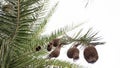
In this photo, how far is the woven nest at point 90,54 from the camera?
2627 millimetres

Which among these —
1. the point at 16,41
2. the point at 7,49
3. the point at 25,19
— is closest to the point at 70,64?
the point at 16,41

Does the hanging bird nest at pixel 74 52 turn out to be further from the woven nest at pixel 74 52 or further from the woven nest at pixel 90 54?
the woven nest at pixel 90 54

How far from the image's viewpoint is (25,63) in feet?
9.56

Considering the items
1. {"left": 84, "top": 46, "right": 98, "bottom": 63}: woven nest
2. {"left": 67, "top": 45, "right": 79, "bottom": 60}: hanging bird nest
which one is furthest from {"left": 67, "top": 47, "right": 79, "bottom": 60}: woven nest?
{"left": 84, "top": 46, "right": 98, "bottom": 63}: woven nest

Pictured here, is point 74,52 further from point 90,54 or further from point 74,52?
point 90,54

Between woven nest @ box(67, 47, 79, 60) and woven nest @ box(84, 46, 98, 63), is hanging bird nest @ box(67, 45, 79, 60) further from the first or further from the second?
woven nest @ box(84, 46, 98, 63)

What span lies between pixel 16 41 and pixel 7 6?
53 centimetres

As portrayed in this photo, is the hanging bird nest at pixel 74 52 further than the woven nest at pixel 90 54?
Yes

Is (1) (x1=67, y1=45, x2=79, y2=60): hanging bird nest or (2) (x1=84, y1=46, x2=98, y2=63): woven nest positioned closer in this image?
(2) (x1=84, y1=46, x2=98, y2=63): woven nest

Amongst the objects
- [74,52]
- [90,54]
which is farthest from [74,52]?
[90,54]

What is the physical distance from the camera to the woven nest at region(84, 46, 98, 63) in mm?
2627

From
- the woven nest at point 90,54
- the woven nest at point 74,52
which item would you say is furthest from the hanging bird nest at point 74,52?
the woven nest at point 90,54

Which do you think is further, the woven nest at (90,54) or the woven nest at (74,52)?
the woven nest at (74,52)

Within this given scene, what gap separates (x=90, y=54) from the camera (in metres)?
2.68
